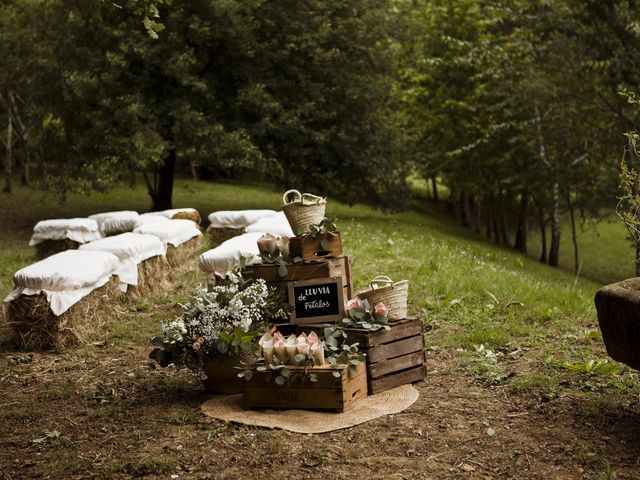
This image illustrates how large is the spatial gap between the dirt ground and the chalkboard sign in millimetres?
972

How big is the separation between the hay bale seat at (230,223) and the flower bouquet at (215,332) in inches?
264

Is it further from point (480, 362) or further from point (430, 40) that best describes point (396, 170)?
point (480, 362)

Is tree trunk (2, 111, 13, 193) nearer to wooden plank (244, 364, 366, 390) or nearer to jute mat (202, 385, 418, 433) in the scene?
jute mat (202, 385, 418, 433)

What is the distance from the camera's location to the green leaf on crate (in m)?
6.86

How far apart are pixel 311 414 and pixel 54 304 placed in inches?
136

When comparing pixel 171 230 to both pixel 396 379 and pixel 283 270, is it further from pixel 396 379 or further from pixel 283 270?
pixel 396 379

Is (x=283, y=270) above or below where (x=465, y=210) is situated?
above

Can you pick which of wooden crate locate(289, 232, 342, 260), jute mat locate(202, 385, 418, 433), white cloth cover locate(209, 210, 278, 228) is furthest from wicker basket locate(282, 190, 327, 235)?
white cloth cover locate(209, 210, 278, 228)

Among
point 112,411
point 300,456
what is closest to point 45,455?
point 112,411

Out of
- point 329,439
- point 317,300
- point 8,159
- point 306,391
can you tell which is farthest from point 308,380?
point 8,159

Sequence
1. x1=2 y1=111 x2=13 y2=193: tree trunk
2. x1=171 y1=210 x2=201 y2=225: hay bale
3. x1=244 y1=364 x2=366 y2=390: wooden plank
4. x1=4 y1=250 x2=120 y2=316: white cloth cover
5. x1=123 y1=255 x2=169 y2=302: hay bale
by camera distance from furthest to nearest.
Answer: x1=2 y1=111 x2=13 y2=193: tree trunk → x1=171 y1=210 x2=201 y2=225: hay bale → x1=123 y1=255 x2=169 y2=302: hay bale → x1=4 y1=250 x2=120 y2=316: white cloth cover → x1=244 y1=364 x2=366 y2=390: wooden plank

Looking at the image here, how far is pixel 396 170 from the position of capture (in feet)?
72.2

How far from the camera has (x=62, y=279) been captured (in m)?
8.23

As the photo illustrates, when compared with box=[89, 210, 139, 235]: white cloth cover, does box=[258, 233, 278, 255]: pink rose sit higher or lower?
higher
